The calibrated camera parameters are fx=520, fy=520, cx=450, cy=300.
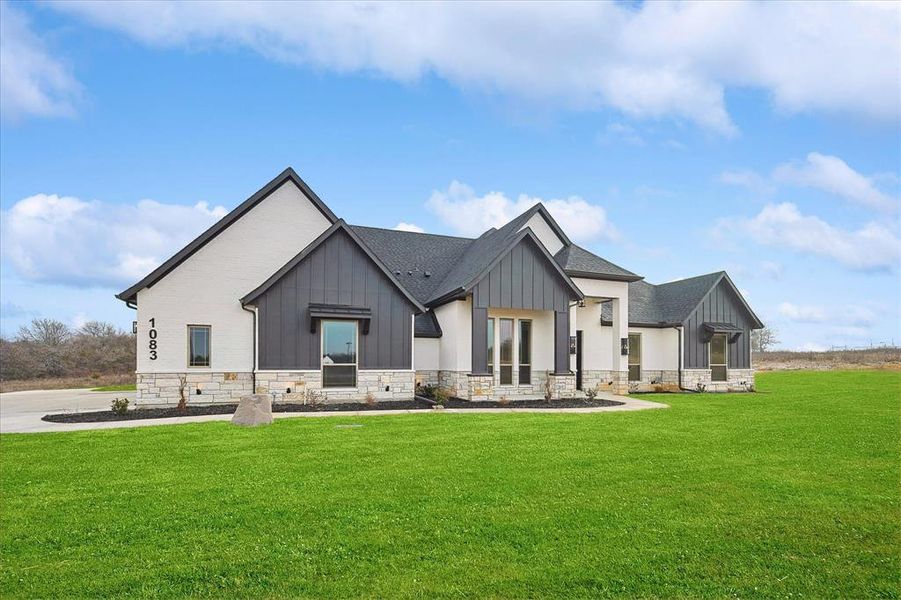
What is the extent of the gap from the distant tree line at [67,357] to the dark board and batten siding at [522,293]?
2600 cm

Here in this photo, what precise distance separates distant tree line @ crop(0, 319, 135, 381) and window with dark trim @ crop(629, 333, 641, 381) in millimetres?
30312

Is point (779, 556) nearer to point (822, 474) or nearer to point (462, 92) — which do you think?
point (822, 474)

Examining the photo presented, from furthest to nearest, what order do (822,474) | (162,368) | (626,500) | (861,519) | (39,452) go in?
(162,368)
(39,452)
(822,474)
(626,500)
(861,519)

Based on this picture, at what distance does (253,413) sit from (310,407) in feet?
12.0

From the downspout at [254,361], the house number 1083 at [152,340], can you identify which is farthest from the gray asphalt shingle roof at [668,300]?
the house number 1083 at [152,340]

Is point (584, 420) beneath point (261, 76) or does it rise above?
beneath

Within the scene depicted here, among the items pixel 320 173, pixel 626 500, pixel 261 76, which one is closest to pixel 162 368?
pixel 320 173

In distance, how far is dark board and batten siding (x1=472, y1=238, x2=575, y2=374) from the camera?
17.8 meters

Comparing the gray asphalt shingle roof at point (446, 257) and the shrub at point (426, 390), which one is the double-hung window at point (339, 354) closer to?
the shrub at point (426, 390)

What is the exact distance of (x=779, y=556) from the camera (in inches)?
175

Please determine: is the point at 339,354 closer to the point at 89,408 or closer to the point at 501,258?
the point at 501,258

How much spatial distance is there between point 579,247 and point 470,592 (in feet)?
65.8

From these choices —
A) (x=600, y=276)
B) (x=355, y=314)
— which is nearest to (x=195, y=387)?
(x=355, y=314)

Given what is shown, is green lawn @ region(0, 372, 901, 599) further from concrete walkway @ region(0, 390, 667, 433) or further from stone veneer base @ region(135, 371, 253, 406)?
stone veneer base @ region(135, 371, 253, 406)
